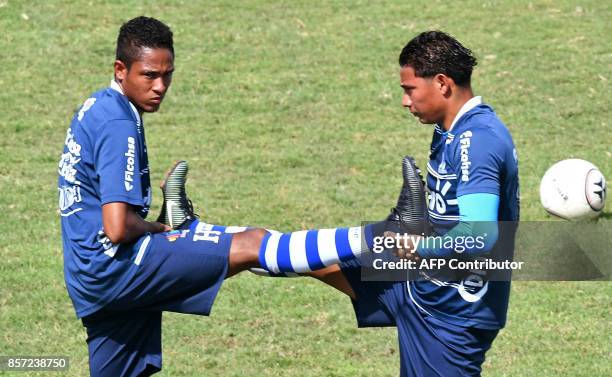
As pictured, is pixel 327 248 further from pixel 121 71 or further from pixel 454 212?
pixel 121 71

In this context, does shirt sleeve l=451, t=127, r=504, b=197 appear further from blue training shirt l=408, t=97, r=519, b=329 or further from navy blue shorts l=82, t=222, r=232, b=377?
navy blue shorts l=82, t=222, r=232, b=377

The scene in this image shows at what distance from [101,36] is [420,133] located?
4.86 metres

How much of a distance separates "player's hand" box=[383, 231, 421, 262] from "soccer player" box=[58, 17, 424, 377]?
0.17 metres

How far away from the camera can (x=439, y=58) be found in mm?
6691

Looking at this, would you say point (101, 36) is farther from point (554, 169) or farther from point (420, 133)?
point (554, 169)

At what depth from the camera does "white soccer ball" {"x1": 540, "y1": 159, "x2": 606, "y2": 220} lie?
38.2 ft

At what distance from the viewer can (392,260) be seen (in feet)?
22.9

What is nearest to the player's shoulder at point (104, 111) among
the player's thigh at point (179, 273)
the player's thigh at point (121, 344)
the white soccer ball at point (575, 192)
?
the player's thigh at point (179, 273)

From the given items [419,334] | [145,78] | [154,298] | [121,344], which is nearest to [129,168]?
[145,78]

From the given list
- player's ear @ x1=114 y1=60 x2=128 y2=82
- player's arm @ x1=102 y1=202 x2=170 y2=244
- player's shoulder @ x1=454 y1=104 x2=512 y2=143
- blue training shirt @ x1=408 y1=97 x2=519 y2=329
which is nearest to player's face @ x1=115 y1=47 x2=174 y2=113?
player's ear @ x1=114 y1=60 x2=128 y2=82

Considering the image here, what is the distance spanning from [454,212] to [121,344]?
2.04 metres

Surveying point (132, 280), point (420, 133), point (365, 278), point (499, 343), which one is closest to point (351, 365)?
point (499, 343)

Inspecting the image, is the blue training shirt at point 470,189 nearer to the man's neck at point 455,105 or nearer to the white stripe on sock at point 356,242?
the man's neck at point 455,105

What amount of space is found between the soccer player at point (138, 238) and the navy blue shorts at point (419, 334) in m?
0.35
